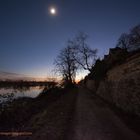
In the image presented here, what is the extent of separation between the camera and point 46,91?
26094 millimetres

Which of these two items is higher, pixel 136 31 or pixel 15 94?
pixel 136 31

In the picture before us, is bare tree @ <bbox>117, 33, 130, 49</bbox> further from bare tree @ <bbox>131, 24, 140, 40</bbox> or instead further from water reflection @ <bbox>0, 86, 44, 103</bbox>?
water reflection @ <bbox>0, 86, 44, 103</bbox>

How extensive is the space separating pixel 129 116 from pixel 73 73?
34249mm

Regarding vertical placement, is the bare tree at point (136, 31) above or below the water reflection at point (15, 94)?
above

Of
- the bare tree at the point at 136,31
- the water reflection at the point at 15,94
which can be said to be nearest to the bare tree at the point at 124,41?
the bare tree at the point at 136,31

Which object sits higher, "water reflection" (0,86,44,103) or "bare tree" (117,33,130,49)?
"bare tree" (117,33,130,49)

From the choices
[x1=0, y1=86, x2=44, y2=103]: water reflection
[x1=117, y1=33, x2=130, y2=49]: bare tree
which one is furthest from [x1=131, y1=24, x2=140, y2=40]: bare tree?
[x1=0, y1=86, x2=44, y2=103]: water reflection

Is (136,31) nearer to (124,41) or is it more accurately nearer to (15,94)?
(124,41)

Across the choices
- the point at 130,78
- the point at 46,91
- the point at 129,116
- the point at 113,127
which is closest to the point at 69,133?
the point at 113,127

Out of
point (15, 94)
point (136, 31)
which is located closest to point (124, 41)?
point (136, 31)

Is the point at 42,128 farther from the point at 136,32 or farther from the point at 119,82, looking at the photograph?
the point at 136,32

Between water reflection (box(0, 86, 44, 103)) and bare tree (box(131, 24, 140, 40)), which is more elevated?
bare tree (box(131, 24, 140, 40))

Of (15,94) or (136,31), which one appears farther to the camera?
(15,94)

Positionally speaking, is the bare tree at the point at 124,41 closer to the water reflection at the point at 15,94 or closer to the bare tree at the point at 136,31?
the bare tree at the point at 136,31
